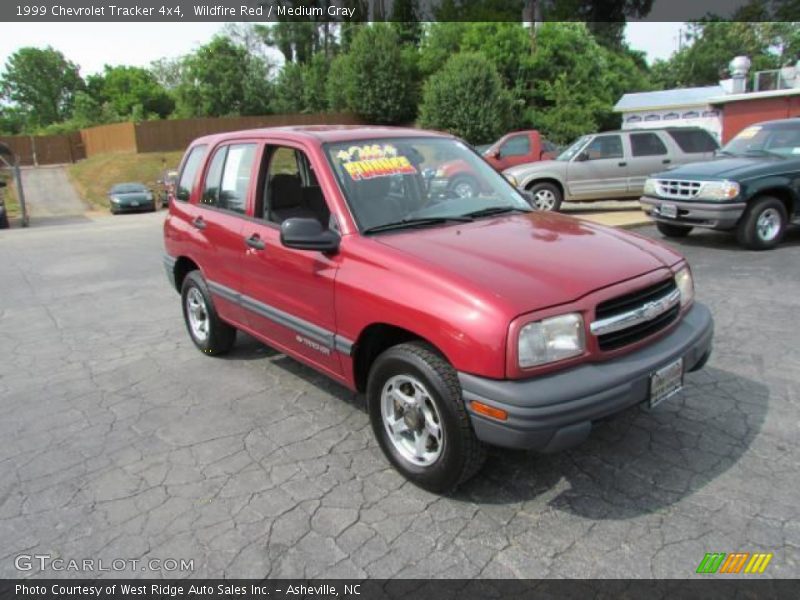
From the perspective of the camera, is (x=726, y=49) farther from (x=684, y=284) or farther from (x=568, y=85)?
(x=684, y=284)

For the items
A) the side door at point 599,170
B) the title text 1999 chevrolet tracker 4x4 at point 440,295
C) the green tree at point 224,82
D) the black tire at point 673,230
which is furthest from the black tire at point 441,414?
the green tree at point 224,82

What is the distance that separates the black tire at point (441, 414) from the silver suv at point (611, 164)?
999 centimetres

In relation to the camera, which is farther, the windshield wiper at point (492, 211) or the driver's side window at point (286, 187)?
the driver's side window at point (286, 187)

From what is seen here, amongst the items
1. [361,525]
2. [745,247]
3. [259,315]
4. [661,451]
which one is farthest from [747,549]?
[745,247]

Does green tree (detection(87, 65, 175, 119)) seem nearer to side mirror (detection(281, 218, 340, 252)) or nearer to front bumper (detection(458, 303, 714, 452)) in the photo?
side mirror (detection(281, 218, 340, 252))

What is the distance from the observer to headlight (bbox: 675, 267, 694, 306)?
3.37 meters

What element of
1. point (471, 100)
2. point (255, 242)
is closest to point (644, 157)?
point (255, 242)

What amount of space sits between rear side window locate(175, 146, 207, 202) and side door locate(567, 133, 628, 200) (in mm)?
8923

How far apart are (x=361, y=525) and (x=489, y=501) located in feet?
2.16

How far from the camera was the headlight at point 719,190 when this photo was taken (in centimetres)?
806

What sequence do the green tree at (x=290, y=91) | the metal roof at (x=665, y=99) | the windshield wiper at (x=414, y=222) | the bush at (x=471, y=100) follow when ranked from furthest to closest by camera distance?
the green tree at (x=290, y=91)
the bush at (x=471, y=100)
the metal roof at (x=665, y=99)
the windshield wiper at (x=414, y=222)

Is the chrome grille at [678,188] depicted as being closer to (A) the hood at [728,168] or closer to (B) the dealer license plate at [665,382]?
(A) the hood at [728,168]

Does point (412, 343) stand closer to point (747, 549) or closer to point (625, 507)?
point (625, 507)

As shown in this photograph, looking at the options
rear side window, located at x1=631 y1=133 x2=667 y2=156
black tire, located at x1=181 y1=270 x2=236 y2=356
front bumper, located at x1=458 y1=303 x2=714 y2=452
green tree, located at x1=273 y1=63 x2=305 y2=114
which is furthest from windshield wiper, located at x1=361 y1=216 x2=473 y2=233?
green tree, located at x1=273 y1=63 x2=305 y2=114
